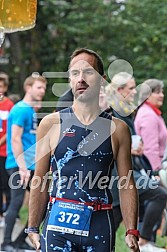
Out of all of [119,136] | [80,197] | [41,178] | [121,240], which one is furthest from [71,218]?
[121,240]

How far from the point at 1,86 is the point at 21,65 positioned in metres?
9.05

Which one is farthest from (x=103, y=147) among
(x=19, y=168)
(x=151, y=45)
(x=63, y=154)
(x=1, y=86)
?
(x=151, y=45)

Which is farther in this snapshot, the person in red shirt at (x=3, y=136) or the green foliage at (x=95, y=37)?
the green foliage at (x=95, y=37)

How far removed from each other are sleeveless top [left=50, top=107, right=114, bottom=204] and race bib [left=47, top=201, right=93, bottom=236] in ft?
0.17

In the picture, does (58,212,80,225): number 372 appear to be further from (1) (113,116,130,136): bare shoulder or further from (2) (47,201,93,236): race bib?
(1) (113,116,130,136): bare shoulder

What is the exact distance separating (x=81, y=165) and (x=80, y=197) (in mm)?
183

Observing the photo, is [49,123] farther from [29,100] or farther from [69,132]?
[29,100]

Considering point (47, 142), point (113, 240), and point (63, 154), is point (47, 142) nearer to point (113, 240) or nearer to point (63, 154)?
point (63, 154)

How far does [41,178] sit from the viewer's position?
4387 mm

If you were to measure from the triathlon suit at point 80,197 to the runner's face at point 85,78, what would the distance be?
186 mm

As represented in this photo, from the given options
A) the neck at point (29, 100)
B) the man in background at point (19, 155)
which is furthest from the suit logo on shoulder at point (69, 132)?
the neck at point (29, 100)

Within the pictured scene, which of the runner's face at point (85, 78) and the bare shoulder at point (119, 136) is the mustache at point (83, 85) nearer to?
the runner's face at point (85, 78)

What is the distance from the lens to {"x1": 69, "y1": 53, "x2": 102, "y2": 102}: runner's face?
4.23 metres

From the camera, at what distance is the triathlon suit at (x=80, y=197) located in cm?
407
